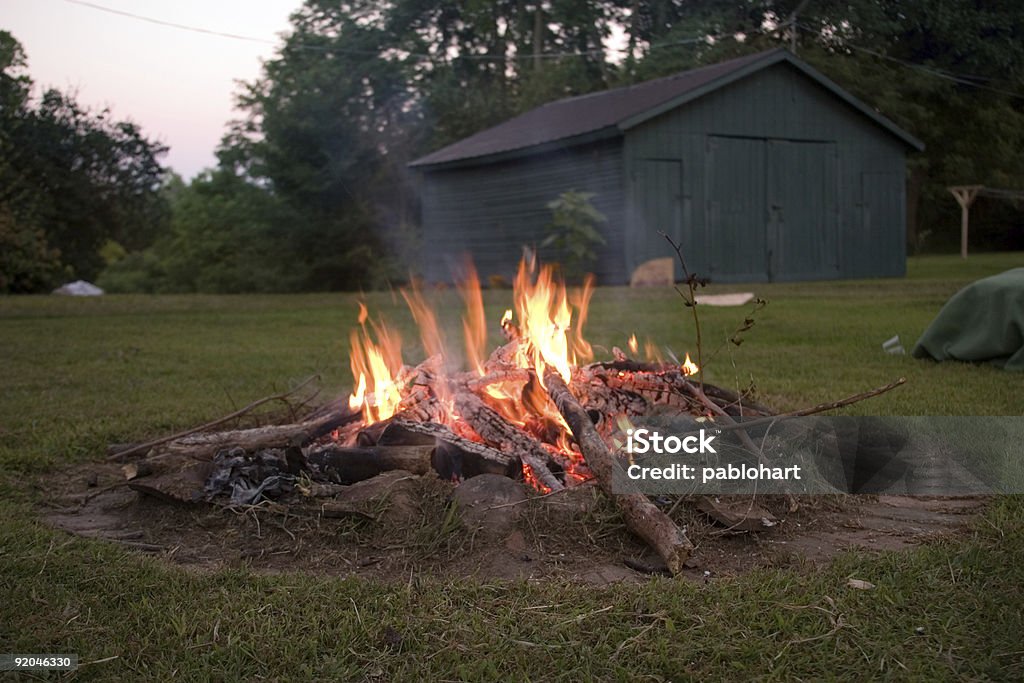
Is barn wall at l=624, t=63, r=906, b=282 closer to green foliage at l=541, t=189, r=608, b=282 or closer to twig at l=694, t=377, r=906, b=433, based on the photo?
green foliage at l=541, t=189, r=608, b=282

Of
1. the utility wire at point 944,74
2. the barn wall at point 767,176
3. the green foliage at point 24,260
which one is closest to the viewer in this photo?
the utility wire at point 944,74

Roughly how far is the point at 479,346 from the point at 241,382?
3352mm

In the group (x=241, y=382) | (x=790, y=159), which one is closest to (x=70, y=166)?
(x=790, y=159)

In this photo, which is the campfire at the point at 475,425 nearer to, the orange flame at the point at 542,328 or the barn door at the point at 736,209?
the orange flame at the point at 542,328

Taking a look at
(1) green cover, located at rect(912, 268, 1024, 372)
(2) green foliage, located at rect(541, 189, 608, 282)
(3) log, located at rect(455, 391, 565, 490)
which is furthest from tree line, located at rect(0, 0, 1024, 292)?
(3) log, located at rect(455, 391, 565, 490)

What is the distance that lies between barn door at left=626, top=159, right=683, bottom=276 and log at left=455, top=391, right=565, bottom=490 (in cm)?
1571

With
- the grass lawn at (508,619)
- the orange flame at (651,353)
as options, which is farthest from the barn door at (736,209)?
the grass lawn at (508,619)

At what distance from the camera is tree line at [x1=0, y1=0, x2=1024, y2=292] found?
58.1 feet

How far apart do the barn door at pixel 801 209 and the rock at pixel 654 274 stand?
3046 millimetres

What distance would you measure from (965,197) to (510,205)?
10403mm

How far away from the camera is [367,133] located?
29.9 m

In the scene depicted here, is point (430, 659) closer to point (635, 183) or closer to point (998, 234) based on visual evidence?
point (635, 183)

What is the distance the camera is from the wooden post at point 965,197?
67.4 ft

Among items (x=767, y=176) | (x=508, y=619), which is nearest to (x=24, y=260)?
(x=767, y=176)
